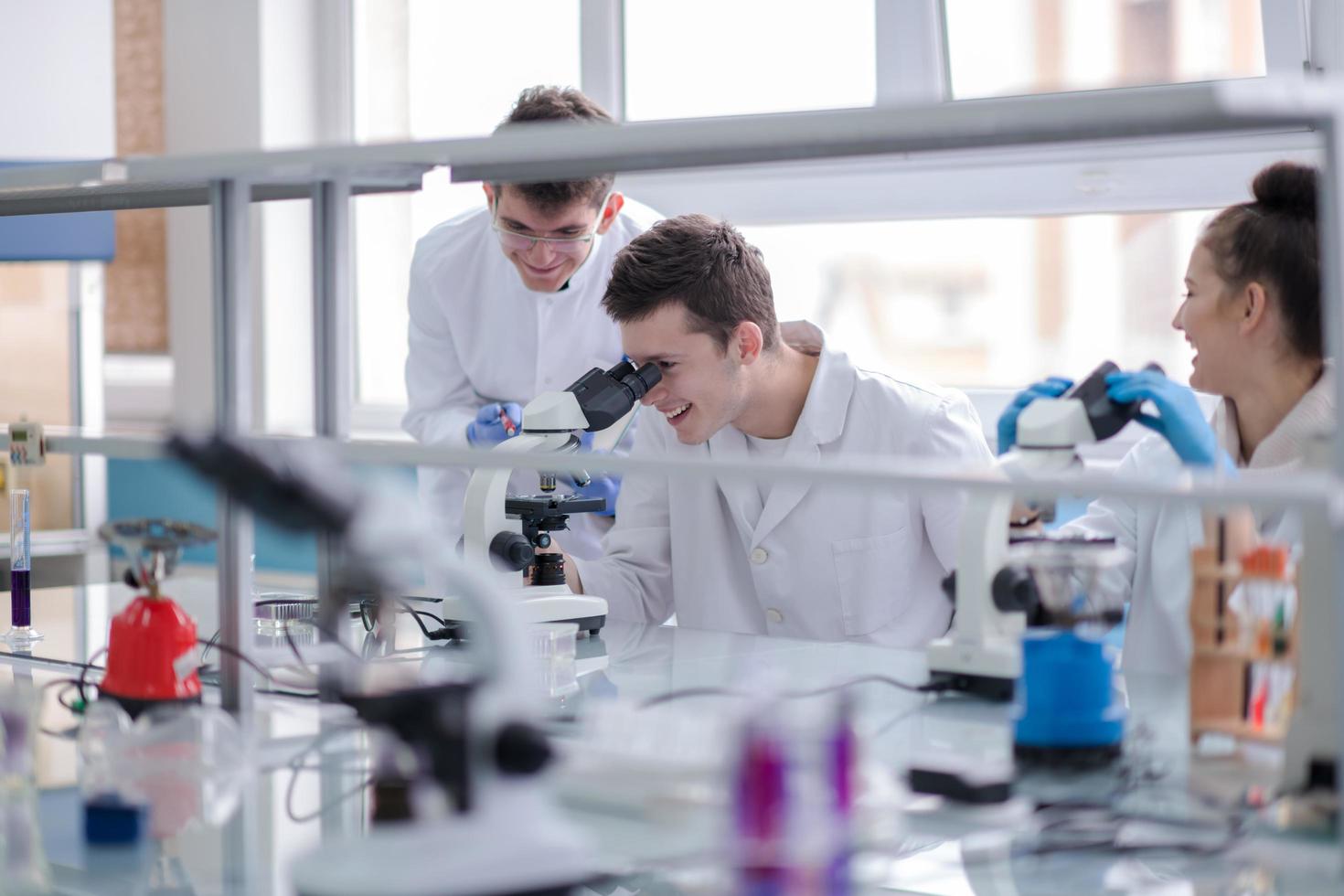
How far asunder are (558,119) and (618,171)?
1.33m

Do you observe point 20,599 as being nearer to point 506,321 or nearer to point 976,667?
point 506,321

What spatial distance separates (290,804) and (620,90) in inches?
139

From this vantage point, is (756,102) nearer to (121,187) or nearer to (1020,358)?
(1020,358)

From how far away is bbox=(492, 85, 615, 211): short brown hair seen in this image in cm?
272

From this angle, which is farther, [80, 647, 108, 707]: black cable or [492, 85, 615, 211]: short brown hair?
[492, 85, 615, 211]: short brown hair

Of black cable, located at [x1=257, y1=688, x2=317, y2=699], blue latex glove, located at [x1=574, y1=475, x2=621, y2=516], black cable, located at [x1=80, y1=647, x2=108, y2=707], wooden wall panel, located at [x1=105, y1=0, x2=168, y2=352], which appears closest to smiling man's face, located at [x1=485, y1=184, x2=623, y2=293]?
blue latex glove, located at [x1=574, y1=475, x2=621, y2=516]

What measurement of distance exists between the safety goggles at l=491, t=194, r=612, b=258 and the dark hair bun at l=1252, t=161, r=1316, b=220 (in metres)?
1.20

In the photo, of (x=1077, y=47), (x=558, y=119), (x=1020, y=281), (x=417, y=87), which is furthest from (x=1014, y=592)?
(x=417, y=87)

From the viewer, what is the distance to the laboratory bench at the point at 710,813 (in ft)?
3.80

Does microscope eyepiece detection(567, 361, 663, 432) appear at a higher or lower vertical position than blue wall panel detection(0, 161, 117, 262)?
lower

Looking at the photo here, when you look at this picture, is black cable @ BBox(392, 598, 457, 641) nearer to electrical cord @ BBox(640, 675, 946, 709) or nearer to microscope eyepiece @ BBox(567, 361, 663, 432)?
microscope eyepiece @ BBox(567, 361, 663, 432)

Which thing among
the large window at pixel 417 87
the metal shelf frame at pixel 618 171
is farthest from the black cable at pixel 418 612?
the large window at pixel 417 87

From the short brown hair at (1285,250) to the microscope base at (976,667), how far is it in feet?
2.54

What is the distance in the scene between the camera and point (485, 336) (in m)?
3.33
